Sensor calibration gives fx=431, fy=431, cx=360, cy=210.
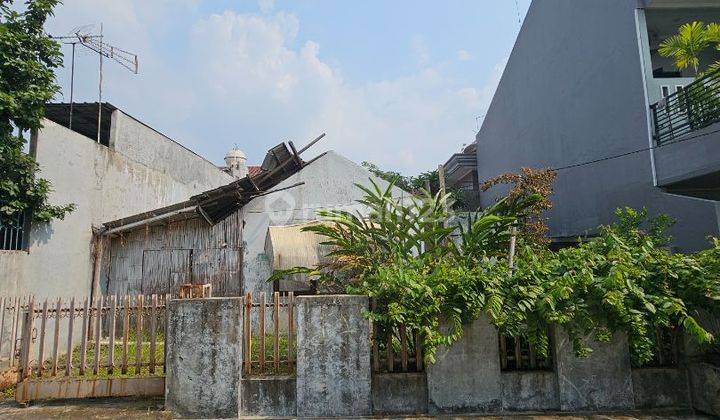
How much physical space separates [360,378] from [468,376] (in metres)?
1.35

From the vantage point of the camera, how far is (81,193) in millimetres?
9570

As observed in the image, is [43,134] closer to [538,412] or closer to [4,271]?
[4,271]

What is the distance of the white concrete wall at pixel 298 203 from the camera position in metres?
10.5

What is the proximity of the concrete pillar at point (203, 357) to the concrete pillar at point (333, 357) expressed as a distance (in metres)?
0.82

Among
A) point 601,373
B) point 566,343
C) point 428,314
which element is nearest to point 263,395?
point 428,314

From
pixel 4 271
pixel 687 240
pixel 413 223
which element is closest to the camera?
pixel 413 223

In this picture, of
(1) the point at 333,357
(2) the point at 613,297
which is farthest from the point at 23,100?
(2) the point at 613,297

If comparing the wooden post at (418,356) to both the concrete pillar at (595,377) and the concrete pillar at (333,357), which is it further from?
the concrete pillar at (595,377)

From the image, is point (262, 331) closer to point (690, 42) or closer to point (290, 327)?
point (290, 327)

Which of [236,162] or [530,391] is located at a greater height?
[236,162]

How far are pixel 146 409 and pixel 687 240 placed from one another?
9761mm

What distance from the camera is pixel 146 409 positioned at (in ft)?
17.8

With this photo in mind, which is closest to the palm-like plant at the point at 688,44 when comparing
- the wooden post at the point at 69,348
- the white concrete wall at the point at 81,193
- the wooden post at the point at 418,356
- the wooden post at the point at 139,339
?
the wooden post at the point at 418,356

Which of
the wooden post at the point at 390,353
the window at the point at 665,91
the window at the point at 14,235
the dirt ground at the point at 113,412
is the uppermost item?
the window at the point at 665,91
